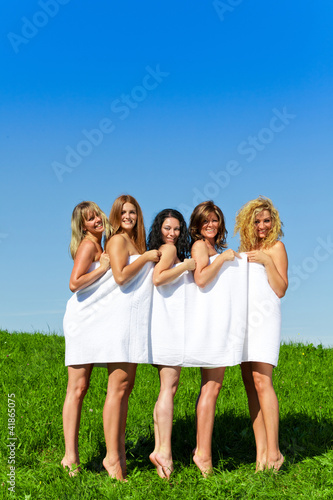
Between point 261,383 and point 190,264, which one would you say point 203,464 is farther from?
point 190,264

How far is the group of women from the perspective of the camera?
5.22m

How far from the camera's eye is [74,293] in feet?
18.3

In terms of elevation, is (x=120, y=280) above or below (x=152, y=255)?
below

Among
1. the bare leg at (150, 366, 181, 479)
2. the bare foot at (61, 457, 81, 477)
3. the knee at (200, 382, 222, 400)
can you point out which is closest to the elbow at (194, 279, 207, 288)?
the bare leg at (150, 366, 181, 479)

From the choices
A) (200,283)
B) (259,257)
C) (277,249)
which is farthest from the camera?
(277,249)

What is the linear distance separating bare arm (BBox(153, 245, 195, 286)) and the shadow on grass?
223 cm

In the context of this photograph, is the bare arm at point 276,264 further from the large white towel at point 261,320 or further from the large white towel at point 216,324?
the large white towel at point 216,324

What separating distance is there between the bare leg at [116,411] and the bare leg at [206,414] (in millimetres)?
778

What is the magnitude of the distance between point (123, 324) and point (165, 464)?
4.93 feet

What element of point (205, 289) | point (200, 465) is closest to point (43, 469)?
point (200, 465)

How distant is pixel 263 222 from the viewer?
5.70 m

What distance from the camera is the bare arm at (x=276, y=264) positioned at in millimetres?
5508

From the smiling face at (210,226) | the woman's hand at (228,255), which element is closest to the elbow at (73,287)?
the smiling face at (210,226)

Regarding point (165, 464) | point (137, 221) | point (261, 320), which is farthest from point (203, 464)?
point (137, 221)
